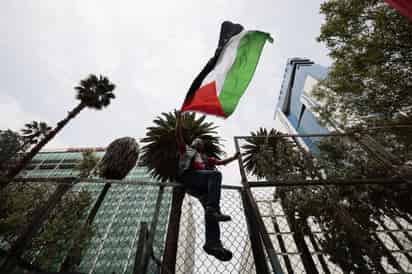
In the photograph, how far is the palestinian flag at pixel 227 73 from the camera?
344 cm

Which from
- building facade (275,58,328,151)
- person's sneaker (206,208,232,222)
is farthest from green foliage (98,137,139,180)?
building facade (275,58,328,151)

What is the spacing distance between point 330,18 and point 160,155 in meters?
9.24

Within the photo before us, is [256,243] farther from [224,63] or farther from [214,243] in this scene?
[224,63]

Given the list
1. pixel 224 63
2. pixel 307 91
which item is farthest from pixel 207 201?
pixel 307 91

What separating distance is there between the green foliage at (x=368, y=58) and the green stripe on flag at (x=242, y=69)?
5821mm

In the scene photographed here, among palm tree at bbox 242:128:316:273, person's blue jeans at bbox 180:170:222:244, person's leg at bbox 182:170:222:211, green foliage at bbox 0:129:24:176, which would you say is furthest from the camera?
green foliage at bbox 0:129:24:176

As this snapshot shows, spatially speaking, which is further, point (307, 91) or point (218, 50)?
point (307, 91)

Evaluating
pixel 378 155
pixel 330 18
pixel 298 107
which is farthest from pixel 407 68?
pixel 298 107

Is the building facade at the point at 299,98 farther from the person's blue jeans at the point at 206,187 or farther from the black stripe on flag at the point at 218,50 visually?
the person's blue jeans at the point at 206,187

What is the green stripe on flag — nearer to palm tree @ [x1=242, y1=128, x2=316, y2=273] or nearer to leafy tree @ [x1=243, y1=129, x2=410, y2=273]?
leafy tree @ [x1=243, y1=129, x2=410, y2=273]

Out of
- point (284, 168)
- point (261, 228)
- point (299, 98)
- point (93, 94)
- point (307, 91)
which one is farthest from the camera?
point (299, 98)

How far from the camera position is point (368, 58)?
727 cm

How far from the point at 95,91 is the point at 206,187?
16411 mm

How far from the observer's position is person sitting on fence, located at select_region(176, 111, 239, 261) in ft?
8.95
